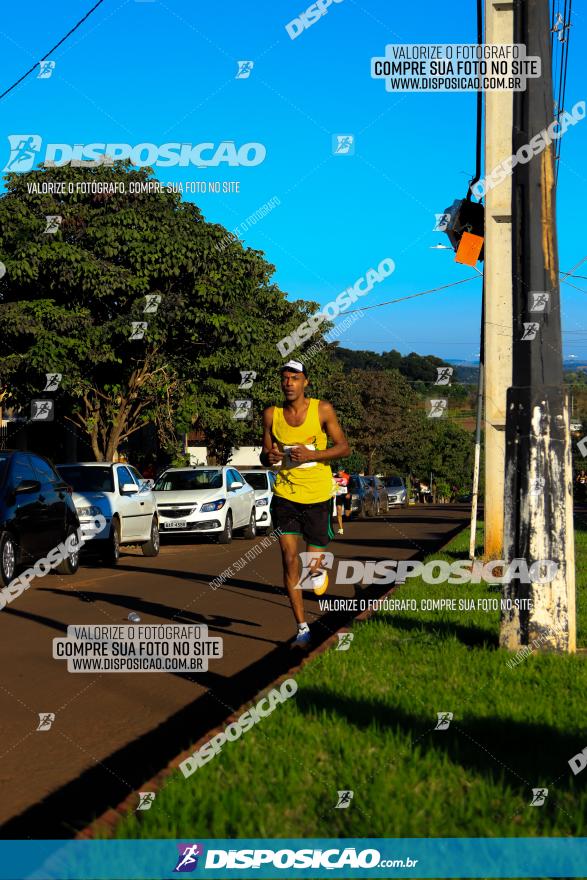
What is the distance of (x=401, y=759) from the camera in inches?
191

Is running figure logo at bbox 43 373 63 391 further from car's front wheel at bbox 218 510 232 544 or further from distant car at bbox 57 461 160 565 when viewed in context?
distant car at bbox 57 461 160 565

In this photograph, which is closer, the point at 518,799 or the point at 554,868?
the point at 554,868

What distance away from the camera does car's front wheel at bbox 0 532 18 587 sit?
43.6 feet

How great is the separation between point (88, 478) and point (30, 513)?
545cm

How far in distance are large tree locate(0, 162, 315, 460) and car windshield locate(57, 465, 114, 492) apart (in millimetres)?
6090

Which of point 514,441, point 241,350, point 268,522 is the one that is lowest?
point 268,522

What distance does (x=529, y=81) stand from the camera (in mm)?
7914

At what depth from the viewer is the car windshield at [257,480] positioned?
31.4 meters

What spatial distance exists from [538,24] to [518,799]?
556 centimetres

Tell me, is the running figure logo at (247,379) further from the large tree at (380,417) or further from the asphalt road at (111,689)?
the large tree at (380,417)

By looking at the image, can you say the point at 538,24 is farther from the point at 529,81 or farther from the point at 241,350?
the point at 241,350

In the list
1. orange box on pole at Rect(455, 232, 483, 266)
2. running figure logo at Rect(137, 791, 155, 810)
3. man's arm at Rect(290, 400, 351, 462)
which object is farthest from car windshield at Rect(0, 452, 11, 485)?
running figure logo at Rect(137, 791, 155, 810)

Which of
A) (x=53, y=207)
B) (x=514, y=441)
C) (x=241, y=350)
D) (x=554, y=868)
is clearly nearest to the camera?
(x=554, y=868)

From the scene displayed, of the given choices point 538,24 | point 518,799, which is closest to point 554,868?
point 518,799
